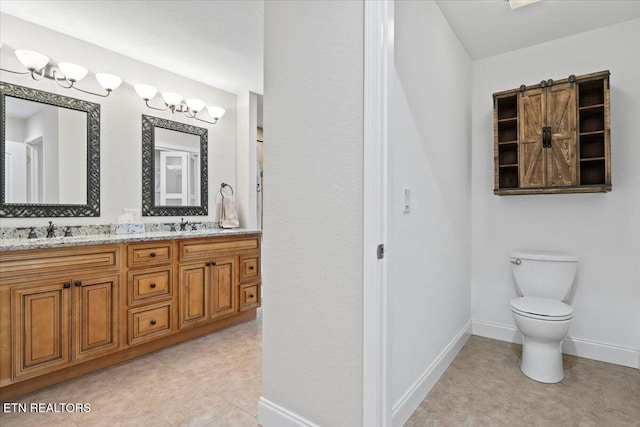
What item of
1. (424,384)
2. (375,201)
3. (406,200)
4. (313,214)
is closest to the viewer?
(375,201)

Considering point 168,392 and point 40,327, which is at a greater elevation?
point 40,327

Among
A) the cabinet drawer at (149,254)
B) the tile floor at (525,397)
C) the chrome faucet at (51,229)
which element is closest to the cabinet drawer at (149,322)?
the cabinet drawer at (149,254)

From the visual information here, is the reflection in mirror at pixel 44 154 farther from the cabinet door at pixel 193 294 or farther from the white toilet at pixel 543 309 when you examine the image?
the white toilet at pixel 543 309

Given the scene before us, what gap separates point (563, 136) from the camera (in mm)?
2332

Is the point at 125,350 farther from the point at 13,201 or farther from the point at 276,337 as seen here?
the point at 276,337

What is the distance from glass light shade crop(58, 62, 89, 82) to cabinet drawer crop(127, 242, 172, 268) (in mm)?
1334

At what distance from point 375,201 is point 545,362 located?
1.71m

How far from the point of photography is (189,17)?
2.32 m

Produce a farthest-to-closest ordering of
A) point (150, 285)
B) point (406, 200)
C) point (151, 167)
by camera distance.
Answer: point (151, 167) → point (150, 285) → point (406, 200)

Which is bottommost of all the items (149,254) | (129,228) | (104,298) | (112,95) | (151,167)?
(104,298)

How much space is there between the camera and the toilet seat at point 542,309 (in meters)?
1.98

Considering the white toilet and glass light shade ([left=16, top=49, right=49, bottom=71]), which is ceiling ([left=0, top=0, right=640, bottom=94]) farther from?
the white toilet

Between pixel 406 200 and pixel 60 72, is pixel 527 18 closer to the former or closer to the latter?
pixel 406 200

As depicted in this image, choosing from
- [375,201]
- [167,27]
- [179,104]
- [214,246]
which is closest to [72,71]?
[167,27]
